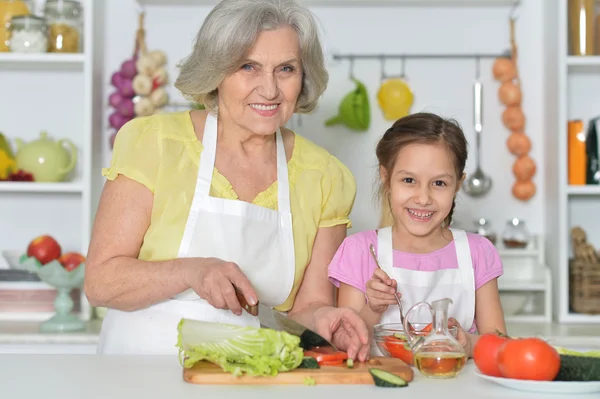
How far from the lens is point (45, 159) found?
2.58 metres

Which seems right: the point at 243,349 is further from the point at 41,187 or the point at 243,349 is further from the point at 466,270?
the point at 41,187

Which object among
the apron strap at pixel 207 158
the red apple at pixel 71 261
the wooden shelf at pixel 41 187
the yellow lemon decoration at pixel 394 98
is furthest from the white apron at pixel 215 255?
→ the yellow lemon decoration at pixel 394 98

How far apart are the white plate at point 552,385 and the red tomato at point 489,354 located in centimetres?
3

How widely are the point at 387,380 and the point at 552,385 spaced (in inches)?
8.2

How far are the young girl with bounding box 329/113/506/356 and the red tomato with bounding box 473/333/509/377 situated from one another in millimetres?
510

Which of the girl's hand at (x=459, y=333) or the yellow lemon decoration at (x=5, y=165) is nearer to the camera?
the girl's hand at (x=459, y=333)

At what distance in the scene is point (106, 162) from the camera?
9.14 feet

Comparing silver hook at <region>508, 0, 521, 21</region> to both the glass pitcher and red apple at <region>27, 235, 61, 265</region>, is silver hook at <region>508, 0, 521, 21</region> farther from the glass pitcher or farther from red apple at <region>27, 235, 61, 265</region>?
the glass pitcher

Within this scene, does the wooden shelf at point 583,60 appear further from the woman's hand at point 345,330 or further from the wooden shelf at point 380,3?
the woman's hand at point 345,330

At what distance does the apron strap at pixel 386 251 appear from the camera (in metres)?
1.78

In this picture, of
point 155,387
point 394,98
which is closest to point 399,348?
point 155,387

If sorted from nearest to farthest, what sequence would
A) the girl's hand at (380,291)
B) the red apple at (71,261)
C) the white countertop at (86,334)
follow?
the girl's hand at (380,291) < the white countertop at (86,334) < the red apple at (71,261)

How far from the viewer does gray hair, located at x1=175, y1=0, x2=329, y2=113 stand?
63.4 inches

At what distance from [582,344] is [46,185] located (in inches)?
62.7
